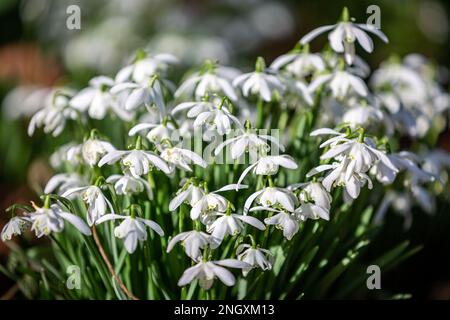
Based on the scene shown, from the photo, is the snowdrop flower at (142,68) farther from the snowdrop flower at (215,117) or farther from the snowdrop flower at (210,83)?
the snowdrop flower at (215,117)

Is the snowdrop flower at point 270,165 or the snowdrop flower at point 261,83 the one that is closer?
the snowdrop flower at point 270,165

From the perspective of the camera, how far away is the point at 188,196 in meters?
1.30

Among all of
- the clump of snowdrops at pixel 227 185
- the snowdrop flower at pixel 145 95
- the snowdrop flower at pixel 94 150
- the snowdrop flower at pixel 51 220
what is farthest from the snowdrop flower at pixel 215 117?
the snowdrop flower at pixel 51 220

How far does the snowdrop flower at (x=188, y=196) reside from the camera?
50.3 inches

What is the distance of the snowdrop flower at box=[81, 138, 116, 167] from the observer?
1.42m

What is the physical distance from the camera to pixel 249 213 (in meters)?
1.43

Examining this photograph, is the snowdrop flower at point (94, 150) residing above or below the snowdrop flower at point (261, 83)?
below

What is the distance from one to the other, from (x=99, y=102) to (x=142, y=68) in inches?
5.9

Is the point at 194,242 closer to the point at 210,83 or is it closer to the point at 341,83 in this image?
the point at 210,83

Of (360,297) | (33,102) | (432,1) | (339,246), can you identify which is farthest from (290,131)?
(432,1)

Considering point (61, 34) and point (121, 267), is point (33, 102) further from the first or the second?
point (61, 34)

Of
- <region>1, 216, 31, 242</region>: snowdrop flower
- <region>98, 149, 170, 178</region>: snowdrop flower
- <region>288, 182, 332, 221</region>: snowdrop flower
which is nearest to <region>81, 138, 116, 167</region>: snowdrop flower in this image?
<region>98, 149, 170, 178</region>: snowdrop flower

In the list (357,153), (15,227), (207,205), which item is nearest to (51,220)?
(15,227)
